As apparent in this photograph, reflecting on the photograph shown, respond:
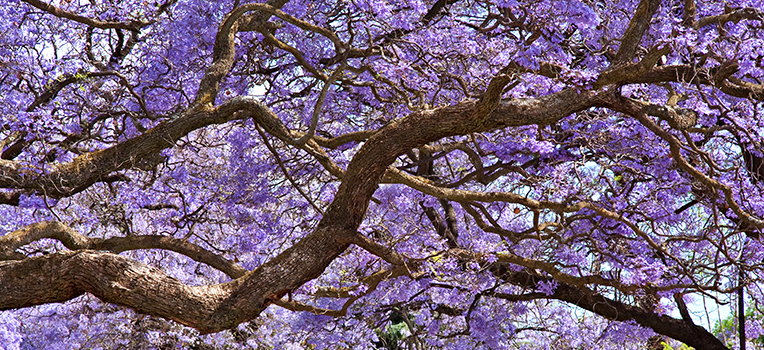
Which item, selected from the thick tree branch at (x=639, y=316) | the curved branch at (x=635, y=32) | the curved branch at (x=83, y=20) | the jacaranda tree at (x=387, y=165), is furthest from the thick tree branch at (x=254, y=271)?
the curved branch at (x=83, y=20)

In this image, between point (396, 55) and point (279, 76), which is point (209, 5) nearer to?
point (279, 76)

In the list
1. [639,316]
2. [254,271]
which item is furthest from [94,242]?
[639,316]

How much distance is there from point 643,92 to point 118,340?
→ 6908mm

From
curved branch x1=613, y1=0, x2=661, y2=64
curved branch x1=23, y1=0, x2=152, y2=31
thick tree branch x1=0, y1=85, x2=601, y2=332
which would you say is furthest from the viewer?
curved branch x1=23, y1=0, x2=152, y2=31

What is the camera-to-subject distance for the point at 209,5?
816 centimetres

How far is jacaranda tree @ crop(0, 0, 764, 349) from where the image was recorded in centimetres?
538

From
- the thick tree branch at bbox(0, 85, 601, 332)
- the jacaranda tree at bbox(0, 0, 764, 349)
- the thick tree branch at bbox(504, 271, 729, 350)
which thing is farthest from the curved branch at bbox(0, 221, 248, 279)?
the thick tree branch at bbox(504, 271, 729, 350)

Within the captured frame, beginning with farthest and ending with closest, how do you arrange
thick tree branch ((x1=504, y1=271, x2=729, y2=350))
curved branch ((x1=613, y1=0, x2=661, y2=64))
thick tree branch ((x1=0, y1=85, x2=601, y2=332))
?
thick tree branch ((x1=504, y1=271, x2=729, y2=350)) < curved branch ((x1=613, y1=0, x2=661, y2=64)) < thick tree branch ((x1=0, y1=85, x2=601, y2=332))

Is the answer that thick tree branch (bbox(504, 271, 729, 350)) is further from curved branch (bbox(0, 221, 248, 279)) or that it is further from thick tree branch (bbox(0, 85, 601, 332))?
thick tree branch (bbox(0, 85, 601, 332))

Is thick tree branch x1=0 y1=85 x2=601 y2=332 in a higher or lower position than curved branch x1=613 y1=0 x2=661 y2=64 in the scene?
lower

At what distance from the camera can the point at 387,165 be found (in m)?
5.27

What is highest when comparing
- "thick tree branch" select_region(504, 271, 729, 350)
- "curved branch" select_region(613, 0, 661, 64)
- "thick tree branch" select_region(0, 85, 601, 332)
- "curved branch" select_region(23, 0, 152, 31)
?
"curved branch" select_region(23, 0, 152, 31)

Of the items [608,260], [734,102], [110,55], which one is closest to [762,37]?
[734,102]

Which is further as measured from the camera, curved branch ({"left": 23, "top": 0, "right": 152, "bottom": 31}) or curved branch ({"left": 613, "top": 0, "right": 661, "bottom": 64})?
curved branch ({"left": 23, "top": 0, "right": 152, "bottom": 31})
